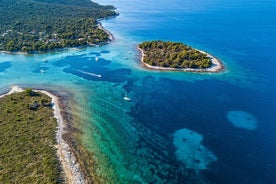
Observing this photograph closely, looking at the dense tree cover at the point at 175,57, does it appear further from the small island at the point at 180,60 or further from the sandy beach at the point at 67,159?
the sandy beach at the point at 67,159

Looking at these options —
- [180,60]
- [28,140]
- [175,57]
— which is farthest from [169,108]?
[28,140]

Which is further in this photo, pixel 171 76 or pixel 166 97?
pixel 171 76

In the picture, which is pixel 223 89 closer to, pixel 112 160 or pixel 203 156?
pixel 203 156

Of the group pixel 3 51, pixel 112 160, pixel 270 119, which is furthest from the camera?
pixel 3 51

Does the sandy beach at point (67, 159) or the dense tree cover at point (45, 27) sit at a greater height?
the dense tree cover at point (45, 27)

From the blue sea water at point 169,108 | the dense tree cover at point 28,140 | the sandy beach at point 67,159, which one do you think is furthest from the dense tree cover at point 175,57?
the sandy beach at point 67,159

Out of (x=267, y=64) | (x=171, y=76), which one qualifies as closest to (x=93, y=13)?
(x=171, y=76)

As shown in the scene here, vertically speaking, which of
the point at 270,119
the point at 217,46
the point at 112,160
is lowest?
the point at 112,160
